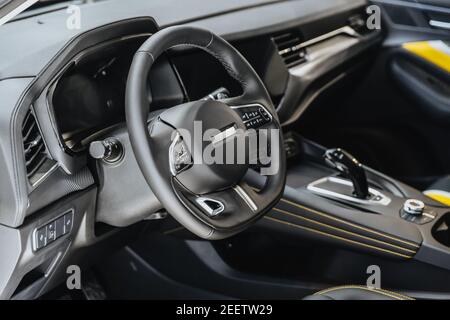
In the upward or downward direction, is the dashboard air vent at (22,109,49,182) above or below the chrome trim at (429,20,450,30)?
above

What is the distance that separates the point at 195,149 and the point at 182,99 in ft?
0.95

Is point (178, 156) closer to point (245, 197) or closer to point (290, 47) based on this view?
point (245, 197)

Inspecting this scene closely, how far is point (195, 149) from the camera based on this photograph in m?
1.11

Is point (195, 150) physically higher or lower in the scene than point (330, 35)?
higher

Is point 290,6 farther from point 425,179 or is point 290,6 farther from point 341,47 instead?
point 425,179

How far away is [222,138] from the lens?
1.15 metres

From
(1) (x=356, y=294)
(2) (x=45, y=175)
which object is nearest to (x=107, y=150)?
(2) (x=45, y=175)

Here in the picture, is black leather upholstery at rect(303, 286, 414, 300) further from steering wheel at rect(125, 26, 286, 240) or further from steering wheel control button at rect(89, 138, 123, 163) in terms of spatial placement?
steering wheel control button at rect(89, 138, 123, 163)

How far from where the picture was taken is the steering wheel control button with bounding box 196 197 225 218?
3.69ft

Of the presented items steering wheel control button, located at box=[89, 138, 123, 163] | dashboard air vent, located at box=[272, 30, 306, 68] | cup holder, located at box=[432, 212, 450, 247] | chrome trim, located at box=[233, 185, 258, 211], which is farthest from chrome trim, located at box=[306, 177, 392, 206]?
steering wheel control button, located at box=[89, 138, 123, 163]

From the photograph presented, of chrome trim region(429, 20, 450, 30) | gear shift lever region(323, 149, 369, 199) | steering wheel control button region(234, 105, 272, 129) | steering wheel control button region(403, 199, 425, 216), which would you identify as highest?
steering wheel control button region(234, 105, 272, 129)

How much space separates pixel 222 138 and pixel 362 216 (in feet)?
1.95

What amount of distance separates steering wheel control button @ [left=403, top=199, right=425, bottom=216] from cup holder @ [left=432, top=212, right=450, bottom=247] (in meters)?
0.05
